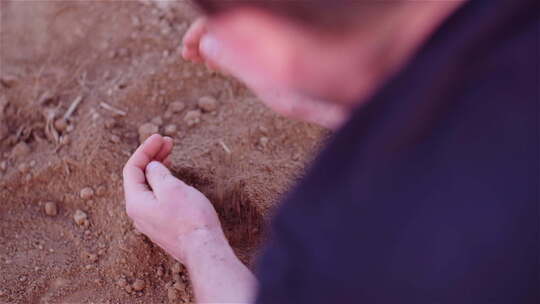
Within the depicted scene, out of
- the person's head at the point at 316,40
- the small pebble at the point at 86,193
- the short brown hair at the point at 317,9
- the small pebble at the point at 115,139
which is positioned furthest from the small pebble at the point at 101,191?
the short brown hair at the point at 317,9

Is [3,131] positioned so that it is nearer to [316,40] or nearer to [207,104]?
[207,104]

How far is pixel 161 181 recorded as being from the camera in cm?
141

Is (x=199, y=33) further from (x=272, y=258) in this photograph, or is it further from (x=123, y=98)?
(x=272, y=258)

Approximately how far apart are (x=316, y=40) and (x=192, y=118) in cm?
107

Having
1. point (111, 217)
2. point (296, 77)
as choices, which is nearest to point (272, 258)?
point (296, 77)

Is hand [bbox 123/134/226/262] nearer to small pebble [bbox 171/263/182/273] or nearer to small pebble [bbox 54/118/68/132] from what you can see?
small pebble [bbox 171/263/182/273]

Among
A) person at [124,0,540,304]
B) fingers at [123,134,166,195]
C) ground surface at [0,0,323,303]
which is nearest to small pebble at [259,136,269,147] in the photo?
ground surface at [0,0,323,303]

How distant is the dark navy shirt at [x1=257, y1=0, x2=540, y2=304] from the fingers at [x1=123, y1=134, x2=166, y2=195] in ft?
2.12

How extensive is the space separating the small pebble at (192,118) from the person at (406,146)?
856 millimetres

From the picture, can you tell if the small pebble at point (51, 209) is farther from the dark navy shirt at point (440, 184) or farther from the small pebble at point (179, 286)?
the dark navy shirt at point (440, 184)

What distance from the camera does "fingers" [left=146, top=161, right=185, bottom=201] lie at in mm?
1383

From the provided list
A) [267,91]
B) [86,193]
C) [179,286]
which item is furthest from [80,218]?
[267,91]

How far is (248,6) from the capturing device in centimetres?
65

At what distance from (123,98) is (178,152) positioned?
0.22m
